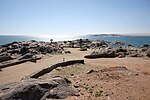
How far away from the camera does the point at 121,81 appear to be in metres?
15.6

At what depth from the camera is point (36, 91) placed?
11266 mm

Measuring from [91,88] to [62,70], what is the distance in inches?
297

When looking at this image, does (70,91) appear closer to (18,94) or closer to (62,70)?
(18,94)

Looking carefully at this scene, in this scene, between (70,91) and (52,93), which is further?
Answer: (70,91)

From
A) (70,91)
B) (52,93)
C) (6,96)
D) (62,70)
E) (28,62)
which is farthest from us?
(28,62)

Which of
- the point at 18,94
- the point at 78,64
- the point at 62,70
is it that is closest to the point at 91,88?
the point at 18,94

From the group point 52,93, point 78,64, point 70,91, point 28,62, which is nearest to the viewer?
point 52,93

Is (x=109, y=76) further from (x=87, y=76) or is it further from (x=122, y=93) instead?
(x=122, y=93)

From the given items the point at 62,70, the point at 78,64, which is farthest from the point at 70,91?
the point at 78,64

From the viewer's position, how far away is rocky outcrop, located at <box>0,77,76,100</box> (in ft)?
35.1

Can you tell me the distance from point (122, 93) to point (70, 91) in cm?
372

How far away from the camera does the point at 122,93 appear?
1293cm

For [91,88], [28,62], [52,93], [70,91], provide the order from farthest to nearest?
[28,62] < [91,88] < [70,91] < [52,93]

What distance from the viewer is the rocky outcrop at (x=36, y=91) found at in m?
10.7
